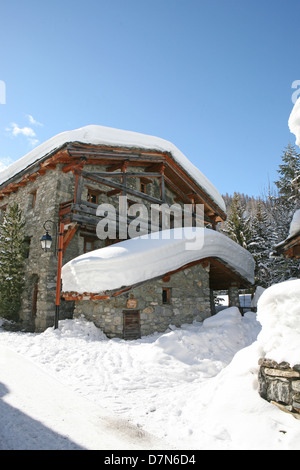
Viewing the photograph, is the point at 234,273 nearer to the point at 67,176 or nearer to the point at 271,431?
the point at 67,176

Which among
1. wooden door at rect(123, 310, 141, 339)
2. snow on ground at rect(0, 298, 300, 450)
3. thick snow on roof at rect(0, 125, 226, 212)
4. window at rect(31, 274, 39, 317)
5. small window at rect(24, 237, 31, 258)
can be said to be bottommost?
snow on ground at rect(0, 298, 300, 450)

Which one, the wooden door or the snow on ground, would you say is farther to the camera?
the wooden door

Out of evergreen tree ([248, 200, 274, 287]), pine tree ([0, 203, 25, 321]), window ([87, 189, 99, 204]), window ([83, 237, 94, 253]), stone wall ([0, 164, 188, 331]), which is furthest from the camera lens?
evergreen tree ([248, 200, 274, 287])

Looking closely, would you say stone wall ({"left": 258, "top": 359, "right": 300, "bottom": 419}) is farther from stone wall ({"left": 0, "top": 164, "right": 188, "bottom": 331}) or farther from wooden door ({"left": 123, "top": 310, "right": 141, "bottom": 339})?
stone wall ({"left": 0, "top": 164, "right": 188, "bottom": 331})

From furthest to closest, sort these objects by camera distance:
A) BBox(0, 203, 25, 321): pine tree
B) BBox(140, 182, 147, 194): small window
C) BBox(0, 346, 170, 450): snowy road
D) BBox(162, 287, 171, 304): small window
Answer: BBox(140, 182, 147, 194): small window → BBox(0, 203, 25, 321): pine tree → BBox(162, 287, 171, 304): small window → BBox(0, 346, 170, 450): snowy road

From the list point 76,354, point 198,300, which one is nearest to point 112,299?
point 76,354

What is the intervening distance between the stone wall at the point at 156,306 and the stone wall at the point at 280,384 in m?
5.63

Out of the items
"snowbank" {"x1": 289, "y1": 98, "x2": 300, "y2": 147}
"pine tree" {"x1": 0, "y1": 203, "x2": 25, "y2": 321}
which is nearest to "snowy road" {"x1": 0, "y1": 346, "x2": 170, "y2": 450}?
"snowbank" {"x1": 289, "y1": 98, "x2": 300, "y2": 147}

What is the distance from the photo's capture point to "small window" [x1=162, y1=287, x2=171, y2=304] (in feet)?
33.3

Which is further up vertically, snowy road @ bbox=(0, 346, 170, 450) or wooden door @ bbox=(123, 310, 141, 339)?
wooden door @ bbox=(123, 310, 141, 339)

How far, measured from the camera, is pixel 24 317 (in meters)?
12.1
